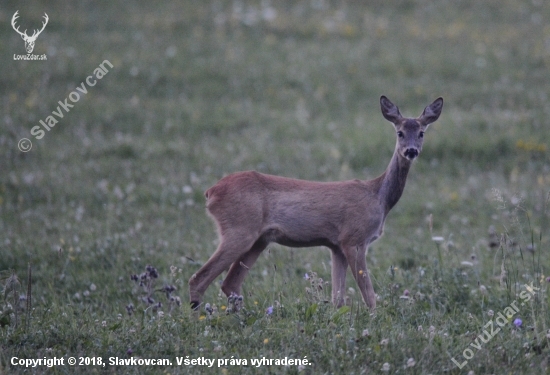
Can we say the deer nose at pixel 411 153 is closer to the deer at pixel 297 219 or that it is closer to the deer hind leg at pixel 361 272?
the deer at pixel 297 219

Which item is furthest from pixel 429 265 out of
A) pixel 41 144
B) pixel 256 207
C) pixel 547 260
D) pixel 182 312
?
pixel 41 144

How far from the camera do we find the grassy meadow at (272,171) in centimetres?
509

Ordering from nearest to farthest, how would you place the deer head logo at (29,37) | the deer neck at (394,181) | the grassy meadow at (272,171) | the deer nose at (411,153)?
the grassy meadow at (272,171)
the deer nose at (411,153)
the deer neck at (394,181)
the deer head logo at (29,37)

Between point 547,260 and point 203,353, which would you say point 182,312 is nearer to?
point 203,353

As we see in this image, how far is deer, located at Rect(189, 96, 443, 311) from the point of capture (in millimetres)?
6062

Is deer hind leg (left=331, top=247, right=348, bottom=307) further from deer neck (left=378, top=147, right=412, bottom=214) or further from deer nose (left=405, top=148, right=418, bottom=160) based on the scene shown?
deer nose (left=405, top=148, right=418, bottom=160)

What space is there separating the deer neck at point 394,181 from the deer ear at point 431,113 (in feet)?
1.17

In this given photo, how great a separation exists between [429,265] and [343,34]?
37.5 ft

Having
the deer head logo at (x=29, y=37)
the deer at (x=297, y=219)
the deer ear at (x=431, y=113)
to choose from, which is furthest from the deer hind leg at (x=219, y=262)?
the deer head logo at (x=29, y=37)

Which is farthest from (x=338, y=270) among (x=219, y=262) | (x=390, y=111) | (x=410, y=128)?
(x=390, y=111)

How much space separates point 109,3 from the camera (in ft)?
63.0

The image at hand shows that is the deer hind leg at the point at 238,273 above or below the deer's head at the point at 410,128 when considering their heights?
below

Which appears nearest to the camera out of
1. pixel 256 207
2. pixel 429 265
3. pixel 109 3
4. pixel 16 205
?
pixel 256 207

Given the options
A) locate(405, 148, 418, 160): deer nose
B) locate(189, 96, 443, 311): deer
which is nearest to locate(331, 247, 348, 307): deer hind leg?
locate(189, 96, 443, 311): deer
